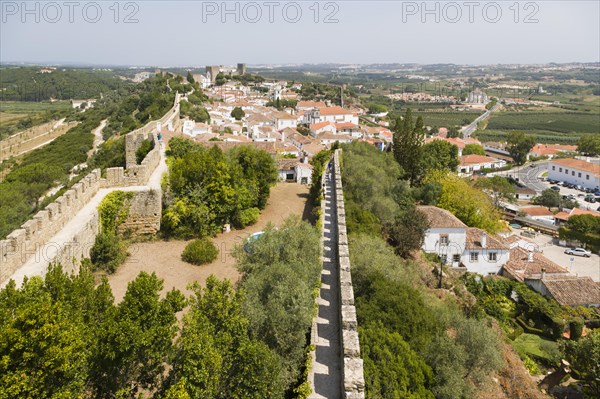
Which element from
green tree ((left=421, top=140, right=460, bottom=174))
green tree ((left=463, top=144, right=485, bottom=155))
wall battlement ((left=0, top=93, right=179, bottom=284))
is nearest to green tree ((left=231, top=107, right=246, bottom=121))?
green tree ((left=421, top=140, right=460, bottom=174))

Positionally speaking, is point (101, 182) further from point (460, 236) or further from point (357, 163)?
point (460, 236)

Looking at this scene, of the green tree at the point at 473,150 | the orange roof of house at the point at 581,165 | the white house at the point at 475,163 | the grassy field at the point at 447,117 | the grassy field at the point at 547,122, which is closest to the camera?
the orange roof of house at the point at 581,165

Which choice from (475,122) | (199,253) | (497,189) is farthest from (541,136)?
(199,253)

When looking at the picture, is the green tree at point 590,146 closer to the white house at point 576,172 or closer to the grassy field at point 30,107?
the white house at point 576,172

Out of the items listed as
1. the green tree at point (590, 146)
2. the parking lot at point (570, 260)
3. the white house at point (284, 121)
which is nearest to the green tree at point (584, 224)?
the parking lot at point (570, 260)

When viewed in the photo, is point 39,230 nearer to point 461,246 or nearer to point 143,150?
point 143,150

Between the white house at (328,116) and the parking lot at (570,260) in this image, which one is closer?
the parking lot at (570,260)

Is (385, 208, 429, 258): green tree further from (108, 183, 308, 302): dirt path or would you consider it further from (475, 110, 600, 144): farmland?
(475, 110, 600, 144): farmland
